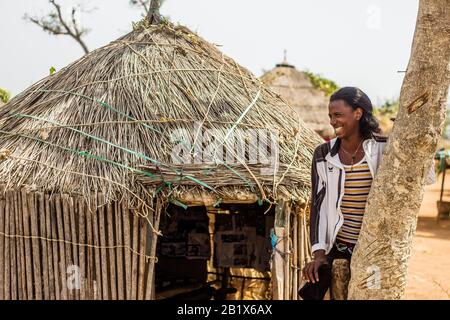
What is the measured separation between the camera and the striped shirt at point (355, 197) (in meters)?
2.88

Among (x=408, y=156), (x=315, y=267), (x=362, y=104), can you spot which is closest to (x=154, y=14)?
(x=362, y=104)

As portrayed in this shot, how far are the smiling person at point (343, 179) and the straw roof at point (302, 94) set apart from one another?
43.3 feet

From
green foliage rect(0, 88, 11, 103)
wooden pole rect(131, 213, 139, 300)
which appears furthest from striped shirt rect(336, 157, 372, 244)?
green foliage rect(0, 88, 11, 103)

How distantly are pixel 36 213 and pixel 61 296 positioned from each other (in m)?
0.76

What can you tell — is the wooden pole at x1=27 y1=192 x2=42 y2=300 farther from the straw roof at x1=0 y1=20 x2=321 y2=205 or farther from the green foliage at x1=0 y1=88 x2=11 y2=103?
the green foliage at x1=0 y1=88 x2=11 y2=103

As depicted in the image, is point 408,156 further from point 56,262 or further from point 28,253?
point 28,253

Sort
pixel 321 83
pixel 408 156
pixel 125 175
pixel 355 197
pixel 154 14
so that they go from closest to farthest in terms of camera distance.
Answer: pixel 408 156 → pixel 355 197 → pixel 125 175 → pixel 154 14 → pixel 321 83

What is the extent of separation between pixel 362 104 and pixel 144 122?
2658mm

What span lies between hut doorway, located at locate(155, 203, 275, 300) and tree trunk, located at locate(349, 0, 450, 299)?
346 centimetres

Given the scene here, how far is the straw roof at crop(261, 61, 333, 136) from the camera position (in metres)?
16.2

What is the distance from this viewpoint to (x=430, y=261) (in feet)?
33.9

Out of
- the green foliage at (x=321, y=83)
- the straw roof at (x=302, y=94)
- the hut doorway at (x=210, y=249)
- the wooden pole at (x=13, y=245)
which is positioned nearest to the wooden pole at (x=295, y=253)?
the hut doorway at (x=210, y=249)

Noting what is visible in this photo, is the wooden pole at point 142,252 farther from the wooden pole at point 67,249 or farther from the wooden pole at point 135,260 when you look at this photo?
the wooden pole at point 67,249
